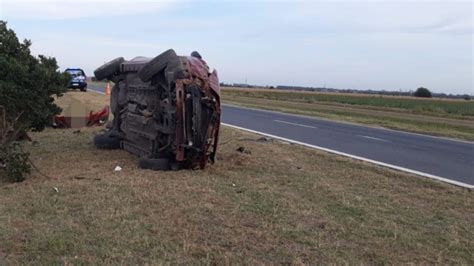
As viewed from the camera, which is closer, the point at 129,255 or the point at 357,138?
the point at 129,255

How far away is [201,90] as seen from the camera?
8.01 meters

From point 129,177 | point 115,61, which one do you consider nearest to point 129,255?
point 129,177

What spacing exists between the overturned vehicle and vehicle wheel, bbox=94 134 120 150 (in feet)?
3.97

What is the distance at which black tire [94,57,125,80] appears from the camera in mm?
10484

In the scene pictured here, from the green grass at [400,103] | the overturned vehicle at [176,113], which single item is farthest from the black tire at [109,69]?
the green grass at [400,103]

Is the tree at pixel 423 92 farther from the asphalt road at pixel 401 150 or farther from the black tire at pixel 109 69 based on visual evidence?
the black tire at pixel 109 69

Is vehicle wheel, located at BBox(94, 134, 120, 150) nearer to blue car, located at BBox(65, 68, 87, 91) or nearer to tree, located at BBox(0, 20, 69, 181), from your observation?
tree, located at BBox(0, 20, 69, 181)

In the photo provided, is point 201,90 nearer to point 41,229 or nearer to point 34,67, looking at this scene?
point 34,67

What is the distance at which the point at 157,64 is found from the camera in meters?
8.23

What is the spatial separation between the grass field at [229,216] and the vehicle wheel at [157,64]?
1462 mm

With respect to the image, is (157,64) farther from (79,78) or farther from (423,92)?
(423,92)

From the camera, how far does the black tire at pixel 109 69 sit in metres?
10.5

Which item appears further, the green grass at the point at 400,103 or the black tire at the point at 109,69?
the green grass at the point at 400,103

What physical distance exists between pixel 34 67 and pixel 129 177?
2.82m
